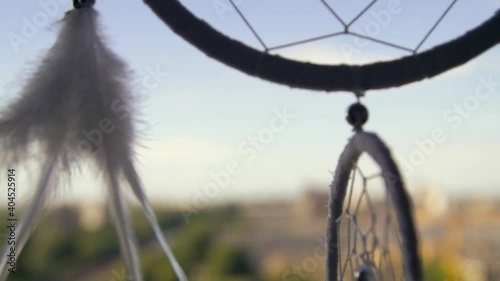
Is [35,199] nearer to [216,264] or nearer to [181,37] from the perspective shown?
[181,37]

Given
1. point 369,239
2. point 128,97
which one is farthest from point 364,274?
point 128,97

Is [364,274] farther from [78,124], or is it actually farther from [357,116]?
[78,124]

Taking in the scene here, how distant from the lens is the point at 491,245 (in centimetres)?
299

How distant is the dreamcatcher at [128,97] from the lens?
1.39ft

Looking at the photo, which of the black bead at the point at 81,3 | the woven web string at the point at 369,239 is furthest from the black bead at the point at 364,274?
the black bead at the point at 81,3

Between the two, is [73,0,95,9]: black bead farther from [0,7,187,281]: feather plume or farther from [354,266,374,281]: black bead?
[354,266,374,281]: black bead

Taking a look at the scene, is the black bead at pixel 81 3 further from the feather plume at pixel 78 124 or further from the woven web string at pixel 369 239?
the woven web string at pixel 369 239

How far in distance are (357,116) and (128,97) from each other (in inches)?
7.1

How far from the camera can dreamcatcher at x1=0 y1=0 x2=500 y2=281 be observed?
0.42 metres

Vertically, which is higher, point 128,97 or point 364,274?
point 128,97

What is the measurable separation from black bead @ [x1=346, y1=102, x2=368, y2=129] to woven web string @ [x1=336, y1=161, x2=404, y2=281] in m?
0.03

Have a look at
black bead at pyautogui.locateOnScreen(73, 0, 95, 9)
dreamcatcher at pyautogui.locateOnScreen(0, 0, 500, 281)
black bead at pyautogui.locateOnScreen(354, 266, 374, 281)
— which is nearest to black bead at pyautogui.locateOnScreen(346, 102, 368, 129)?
dreamcatcher at pyautogui.locateOnScreen(0, 0, 500, 281)

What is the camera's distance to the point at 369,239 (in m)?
0.45

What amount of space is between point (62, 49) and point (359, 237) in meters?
0.28
